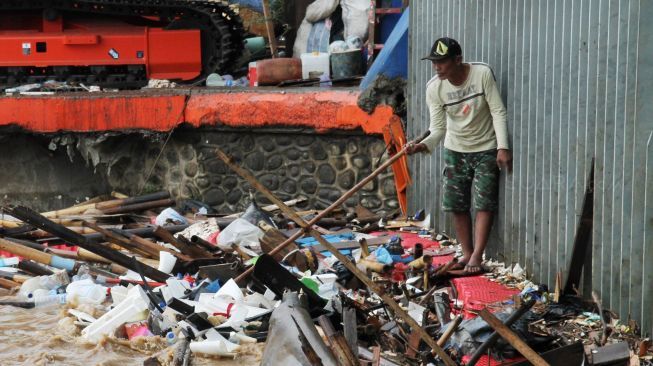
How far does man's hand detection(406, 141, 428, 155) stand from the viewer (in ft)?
29.2

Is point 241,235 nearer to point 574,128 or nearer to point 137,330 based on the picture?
point 137,330

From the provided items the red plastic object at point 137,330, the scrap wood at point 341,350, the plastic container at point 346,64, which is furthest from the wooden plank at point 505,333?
the plastic container at point 346,64

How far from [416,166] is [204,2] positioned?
6.68 metres

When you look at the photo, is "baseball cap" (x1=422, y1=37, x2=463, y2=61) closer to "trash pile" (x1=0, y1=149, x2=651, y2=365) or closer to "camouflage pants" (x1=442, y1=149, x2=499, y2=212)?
"camouflage pants" (x1=442, y1=149, x2=499, y2=212)

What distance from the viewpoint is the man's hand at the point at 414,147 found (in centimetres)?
891

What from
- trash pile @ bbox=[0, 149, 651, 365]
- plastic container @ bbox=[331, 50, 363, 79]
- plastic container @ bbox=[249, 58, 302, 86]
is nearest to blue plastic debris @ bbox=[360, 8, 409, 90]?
trash pile @ bbox=[0, 149, 651, 365]

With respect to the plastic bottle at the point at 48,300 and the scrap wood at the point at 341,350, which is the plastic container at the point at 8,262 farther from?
the scrap wood at the point at 341,350

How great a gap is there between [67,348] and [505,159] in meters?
3.56

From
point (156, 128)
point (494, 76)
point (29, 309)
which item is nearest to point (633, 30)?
point (494, 76)

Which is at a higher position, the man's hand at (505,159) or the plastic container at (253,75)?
the plastic container at (253,75)

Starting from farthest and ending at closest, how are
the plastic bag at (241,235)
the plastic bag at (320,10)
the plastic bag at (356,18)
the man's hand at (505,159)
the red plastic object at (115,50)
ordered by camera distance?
the plastic bag at (320,10) → the red plastic object at (115,50) → the plastic bag at (356,18) → the plastic bag at (241,235) → the man's hand at (505,159)

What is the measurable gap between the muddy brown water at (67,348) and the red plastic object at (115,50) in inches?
344

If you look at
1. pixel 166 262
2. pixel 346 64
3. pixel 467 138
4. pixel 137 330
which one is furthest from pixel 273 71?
pixel 137 330

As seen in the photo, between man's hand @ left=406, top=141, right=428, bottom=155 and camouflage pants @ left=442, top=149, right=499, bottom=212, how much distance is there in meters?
0.39
